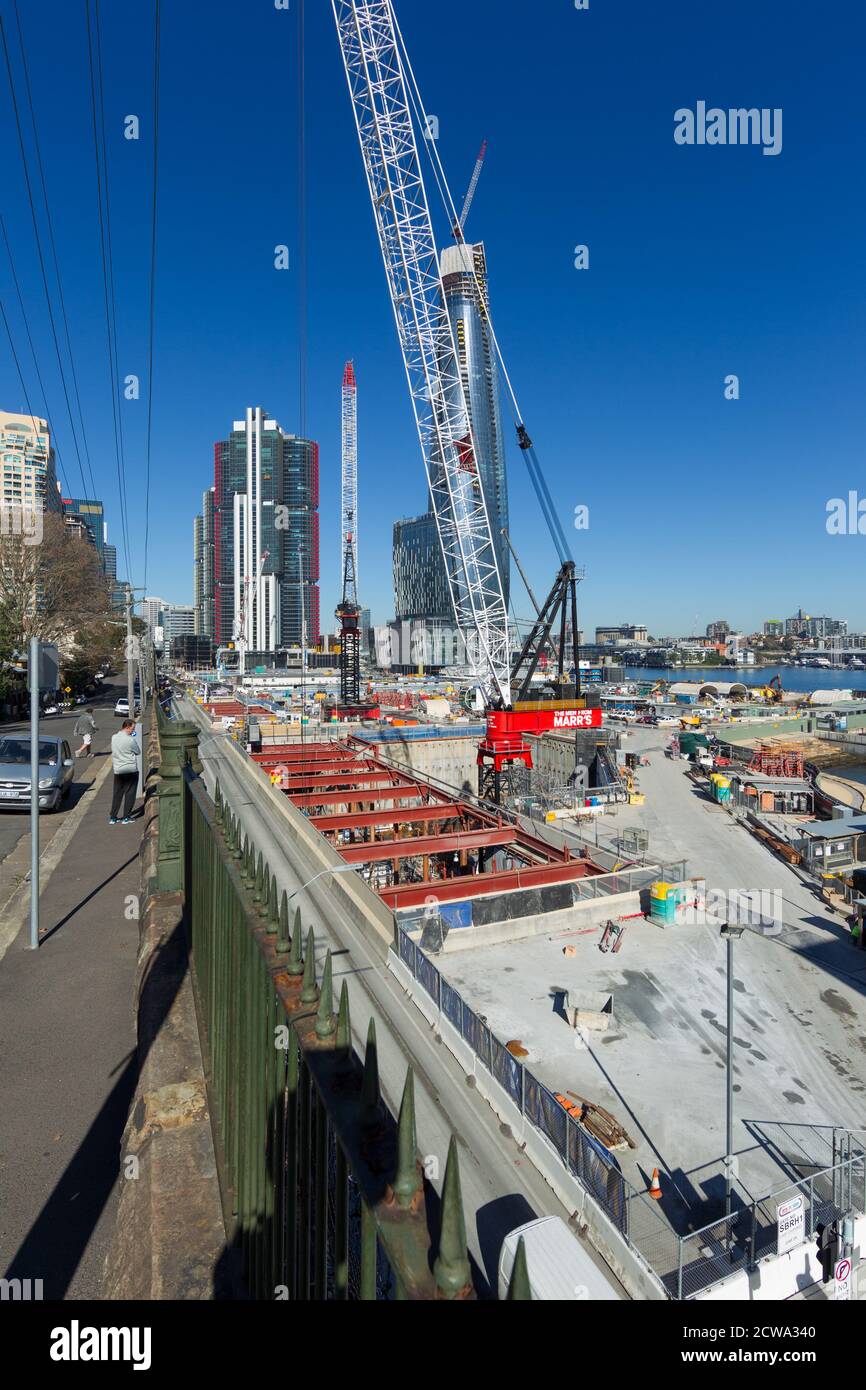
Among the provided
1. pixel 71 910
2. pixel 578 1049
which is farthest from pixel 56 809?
pixel 578 1049

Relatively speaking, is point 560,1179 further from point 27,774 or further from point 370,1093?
point 27,774

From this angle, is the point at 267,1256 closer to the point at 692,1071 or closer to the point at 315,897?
the point at 692,1071

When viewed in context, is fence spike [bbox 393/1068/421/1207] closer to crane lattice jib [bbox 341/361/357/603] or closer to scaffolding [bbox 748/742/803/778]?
scaffolding [bbox 748/742/803/778]

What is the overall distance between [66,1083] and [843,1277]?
8.73m

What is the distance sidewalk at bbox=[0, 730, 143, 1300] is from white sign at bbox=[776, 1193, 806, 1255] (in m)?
7.44

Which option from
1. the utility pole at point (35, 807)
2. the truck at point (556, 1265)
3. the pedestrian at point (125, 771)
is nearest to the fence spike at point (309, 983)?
the truck at point (556, 1265)

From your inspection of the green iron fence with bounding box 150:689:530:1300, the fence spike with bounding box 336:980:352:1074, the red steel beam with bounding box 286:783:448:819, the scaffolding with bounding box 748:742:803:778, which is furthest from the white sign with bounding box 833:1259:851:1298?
the scaffolding with bounding box 748:742:803:778

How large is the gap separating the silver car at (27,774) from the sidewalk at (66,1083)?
23.2ft

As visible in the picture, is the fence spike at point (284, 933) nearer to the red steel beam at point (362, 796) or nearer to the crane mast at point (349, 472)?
the red steel beam at point (362, 796)

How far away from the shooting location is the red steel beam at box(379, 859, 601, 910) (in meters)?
18.1

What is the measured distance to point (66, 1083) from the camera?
5.98 meters

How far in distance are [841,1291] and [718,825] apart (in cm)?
3458

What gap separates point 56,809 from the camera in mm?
17047

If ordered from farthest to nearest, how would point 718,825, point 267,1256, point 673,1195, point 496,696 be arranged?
point 496,696 < point 718,825 < point 673,1195 < point 267,1256
